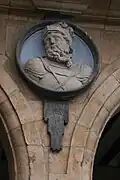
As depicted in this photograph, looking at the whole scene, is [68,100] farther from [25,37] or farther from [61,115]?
[25,37]

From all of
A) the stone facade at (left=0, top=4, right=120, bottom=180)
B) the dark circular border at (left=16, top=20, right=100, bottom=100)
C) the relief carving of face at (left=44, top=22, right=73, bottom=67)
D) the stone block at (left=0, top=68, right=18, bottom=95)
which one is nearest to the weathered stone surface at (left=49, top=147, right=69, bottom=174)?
the stone facade at (left=0, top=4, right=120, bottom=180)

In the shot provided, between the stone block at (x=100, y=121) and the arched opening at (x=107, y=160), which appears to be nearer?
the stone block at (x=100, y=121)

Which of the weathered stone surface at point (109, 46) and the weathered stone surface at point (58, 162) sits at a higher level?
the weathered stone surface at point (109, 46)

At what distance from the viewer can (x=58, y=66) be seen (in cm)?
464

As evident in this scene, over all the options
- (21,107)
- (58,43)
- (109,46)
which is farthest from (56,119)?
(109,46)

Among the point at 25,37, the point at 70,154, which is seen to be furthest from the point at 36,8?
the point at 70,154

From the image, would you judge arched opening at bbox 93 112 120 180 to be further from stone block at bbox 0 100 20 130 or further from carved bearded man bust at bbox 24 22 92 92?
stone block at bbox 0 100 20 130

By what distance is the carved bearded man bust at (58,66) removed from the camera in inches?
180

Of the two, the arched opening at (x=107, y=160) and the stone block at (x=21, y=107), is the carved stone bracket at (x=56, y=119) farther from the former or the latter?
the arched opening at (x=107, y=160)

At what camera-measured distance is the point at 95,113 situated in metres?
4.64

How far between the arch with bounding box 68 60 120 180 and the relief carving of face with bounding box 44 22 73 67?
28 cm

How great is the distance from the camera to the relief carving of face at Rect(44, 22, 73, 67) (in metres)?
4.63

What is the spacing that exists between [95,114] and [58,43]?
527 mm

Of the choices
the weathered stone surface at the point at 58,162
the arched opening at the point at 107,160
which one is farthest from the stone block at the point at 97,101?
the arched opening at the point at 107,160
